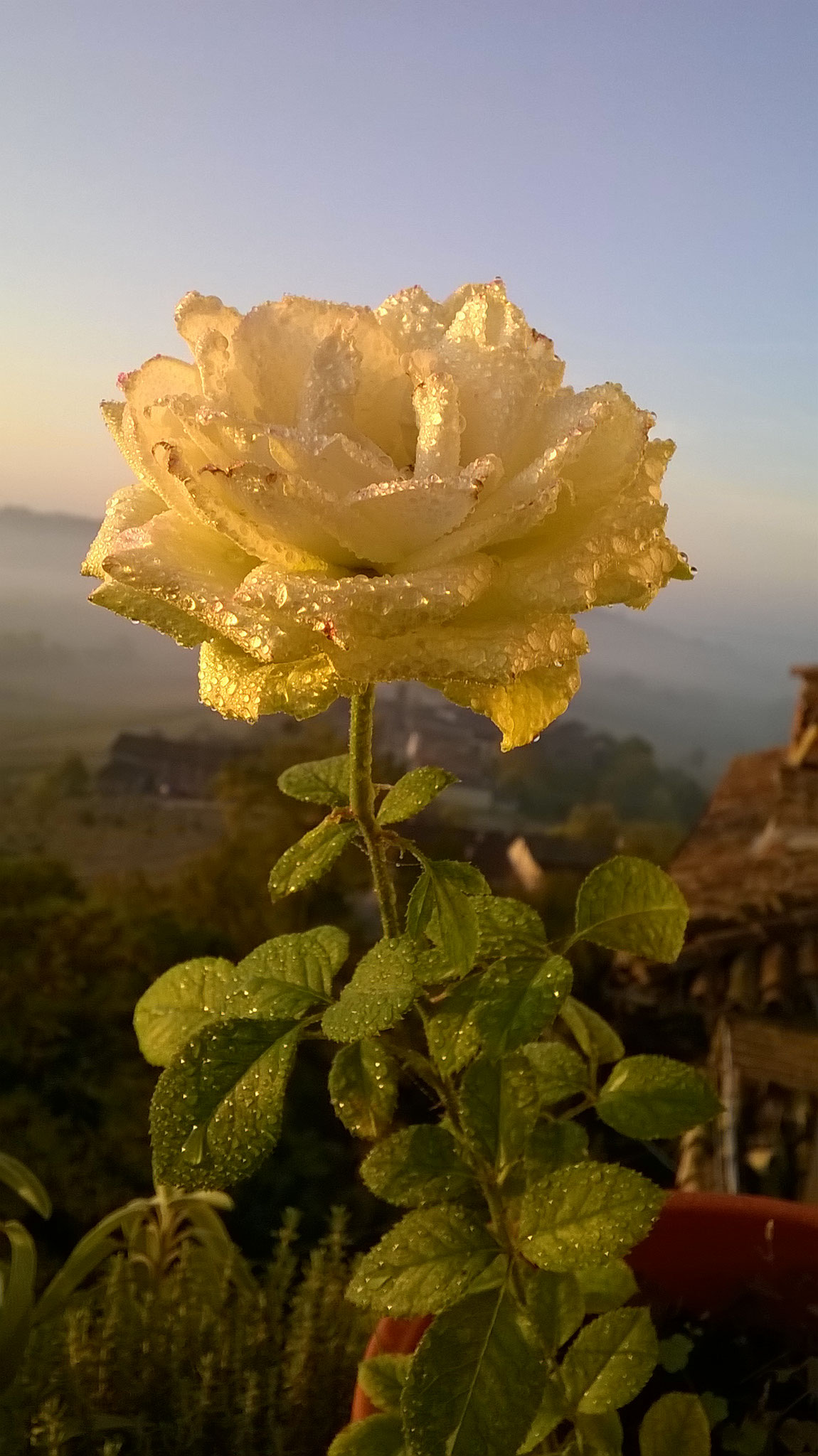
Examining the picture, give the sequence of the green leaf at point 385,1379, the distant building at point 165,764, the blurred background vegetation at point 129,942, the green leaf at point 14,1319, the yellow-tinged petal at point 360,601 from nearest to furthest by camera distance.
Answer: the yellow-tinged petal at point 360,601
the green leaf at point 385,1379
the green leaf at point 14,1319
the blurred background vegetation at point 129,942
the distant building at point 165,764

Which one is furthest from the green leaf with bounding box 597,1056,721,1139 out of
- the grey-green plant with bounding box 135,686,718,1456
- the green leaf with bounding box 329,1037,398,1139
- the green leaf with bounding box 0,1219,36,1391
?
the green leaf with bounding box 0,1219,36,1391

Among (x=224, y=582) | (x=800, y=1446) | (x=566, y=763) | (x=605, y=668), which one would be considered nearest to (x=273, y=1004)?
(x=224, y=582)

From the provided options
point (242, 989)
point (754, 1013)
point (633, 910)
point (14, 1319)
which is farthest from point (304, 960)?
point (754, 1013)

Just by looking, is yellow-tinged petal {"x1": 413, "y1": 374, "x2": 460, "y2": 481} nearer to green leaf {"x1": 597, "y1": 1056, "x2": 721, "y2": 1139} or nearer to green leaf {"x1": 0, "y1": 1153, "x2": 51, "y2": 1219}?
green leaf {"x1": 597, "y1": 1056, "x2": 721, "y2": 1139}

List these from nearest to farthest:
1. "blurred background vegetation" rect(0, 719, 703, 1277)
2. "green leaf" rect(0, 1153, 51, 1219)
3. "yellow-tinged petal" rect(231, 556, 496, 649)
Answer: "yellow-tinged petal" rect(231, 556, 496, 649)
"green leaf" rect(0, 1153, 51, 1219)
"blurred background vegetation" rect(0, 719, 703, 1277)

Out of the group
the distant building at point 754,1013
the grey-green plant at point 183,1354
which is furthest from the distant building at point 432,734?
the grey-green plant at point 183,1354

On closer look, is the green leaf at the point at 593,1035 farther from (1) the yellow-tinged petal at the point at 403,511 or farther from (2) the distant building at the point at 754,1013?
(2) the distant building at the point at 754,1013

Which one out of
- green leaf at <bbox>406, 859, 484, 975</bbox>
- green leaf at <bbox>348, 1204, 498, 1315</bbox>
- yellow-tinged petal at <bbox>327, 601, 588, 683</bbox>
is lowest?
green leaf at <bbox>348, 1204, 498, 1315</bbox>

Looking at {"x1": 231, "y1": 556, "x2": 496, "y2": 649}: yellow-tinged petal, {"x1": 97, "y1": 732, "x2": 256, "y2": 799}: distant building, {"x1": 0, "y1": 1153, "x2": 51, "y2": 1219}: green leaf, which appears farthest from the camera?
{"x1": 97, "y1": 732, "x2": 256, "y2": 799}: distant building
